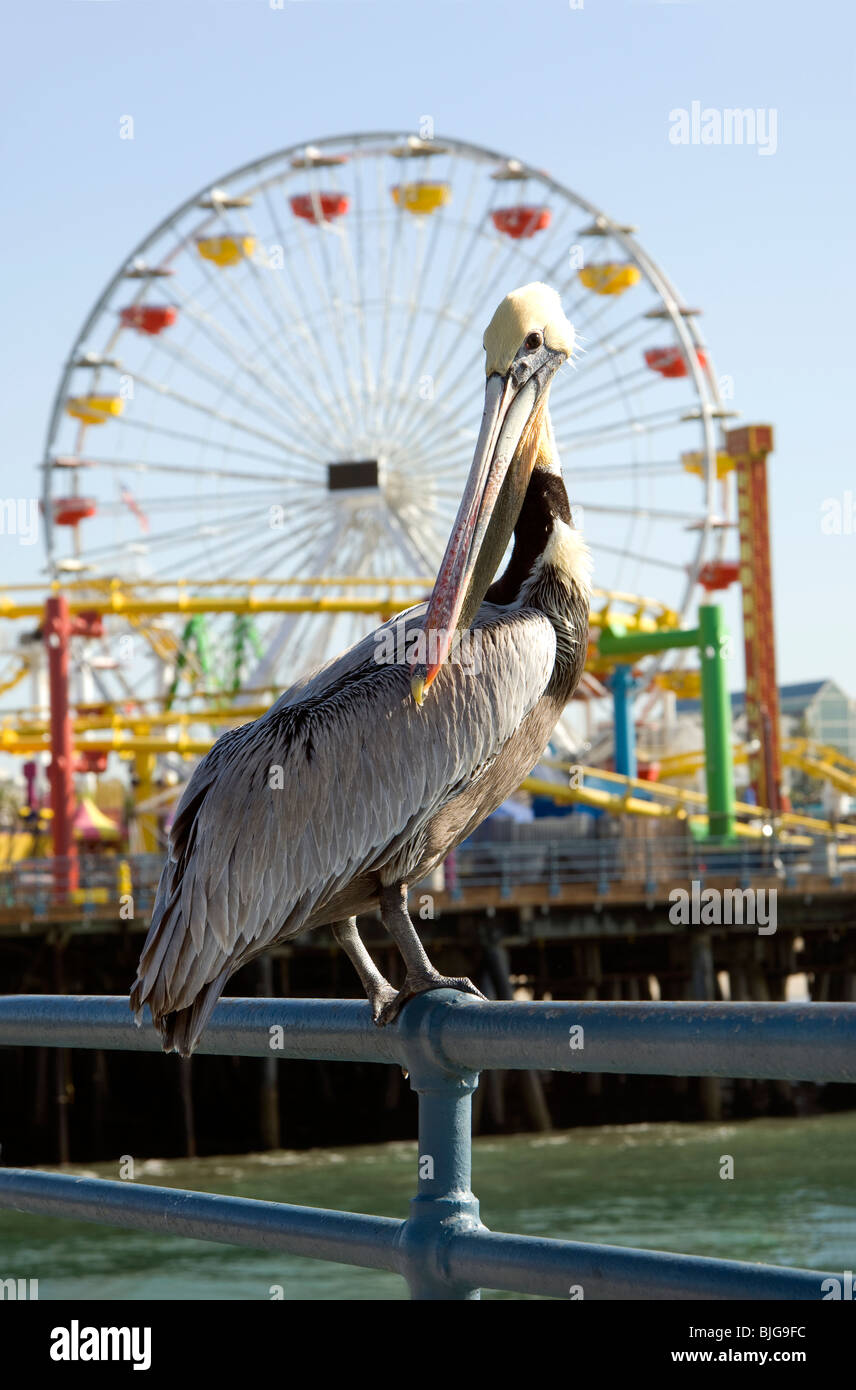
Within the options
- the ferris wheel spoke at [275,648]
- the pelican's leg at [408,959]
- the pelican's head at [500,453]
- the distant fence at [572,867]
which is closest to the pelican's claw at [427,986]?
the pelican's leg at [408,959]

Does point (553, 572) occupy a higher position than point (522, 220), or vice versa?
point (522, 220)

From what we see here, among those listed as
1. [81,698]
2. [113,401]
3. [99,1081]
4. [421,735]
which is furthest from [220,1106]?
[81,698]

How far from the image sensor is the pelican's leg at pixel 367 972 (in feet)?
8.67

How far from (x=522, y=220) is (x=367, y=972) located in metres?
34.6

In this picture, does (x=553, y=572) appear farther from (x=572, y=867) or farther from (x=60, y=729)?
(x=60, y=729)

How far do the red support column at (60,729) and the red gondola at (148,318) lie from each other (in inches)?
401

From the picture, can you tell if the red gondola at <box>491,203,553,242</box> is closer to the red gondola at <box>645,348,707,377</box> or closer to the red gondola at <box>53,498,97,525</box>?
the red gondola at <box>645,348,707,377</box>

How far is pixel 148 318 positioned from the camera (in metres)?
37.1

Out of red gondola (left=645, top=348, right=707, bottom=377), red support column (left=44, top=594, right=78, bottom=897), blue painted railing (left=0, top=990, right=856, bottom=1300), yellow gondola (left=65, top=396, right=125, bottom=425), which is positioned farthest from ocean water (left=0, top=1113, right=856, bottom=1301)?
yellow gondola (left=65, top=396, right=125, bottom=425)

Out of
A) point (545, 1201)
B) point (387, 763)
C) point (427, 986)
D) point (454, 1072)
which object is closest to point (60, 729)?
point (545, 1201)

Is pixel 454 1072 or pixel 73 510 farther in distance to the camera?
pixel 73 510

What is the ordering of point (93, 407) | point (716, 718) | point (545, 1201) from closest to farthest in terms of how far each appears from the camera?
point (545, 1201)
point (716, 718)
point (93, 407)

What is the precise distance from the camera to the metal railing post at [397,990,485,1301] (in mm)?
2139

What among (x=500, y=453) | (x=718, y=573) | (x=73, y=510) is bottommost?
(x=500, y=453)
